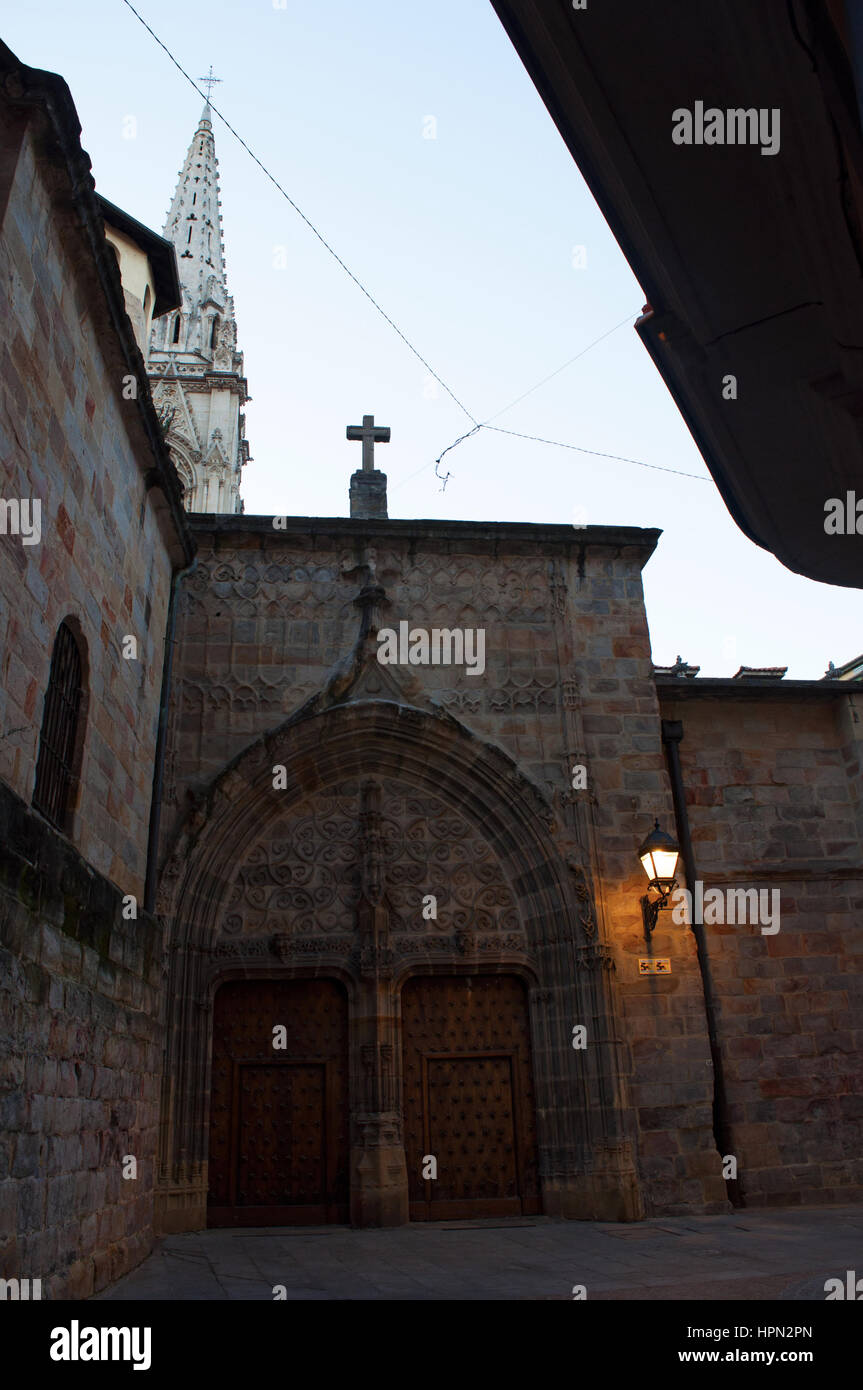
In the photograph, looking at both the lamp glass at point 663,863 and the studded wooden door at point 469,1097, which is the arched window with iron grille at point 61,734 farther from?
the lamp glass at point 663,863

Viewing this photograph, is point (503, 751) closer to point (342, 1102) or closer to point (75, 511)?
point (342, 1102)

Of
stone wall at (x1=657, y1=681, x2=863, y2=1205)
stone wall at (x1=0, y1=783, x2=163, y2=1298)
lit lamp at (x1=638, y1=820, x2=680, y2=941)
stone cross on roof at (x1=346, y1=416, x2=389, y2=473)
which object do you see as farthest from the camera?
stone cross on roof at (x1=346, y1=416, x2=389, y2=473)

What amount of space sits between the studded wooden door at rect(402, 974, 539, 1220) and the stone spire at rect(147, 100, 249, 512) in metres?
25.8

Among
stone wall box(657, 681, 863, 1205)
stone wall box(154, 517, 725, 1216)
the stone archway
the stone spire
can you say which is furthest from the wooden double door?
the stone spire

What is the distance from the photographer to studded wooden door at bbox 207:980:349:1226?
9.13 meters

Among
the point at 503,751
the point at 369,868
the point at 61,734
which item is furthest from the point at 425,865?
the point at 61,734

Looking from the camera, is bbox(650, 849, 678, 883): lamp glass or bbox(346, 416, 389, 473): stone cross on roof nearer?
bbox(650, 849, 678, 883): lamp glass

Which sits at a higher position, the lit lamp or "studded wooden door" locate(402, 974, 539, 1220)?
the lit lamp

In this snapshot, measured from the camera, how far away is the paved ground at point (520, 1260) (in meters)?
5.78

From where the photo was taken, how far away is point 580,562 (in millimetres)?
11516

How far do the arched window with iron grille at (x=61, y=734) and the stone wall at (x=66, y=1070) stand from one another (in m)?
0.61

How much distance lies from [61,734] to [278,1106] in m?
4.69

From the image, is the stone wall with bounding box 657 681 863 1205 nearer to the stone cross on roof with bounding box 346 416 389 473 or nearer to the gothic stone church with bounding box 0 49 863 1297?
the gothic stone church with bounding box 0 49 863 1297

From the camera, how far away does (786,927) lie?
10398 mm
